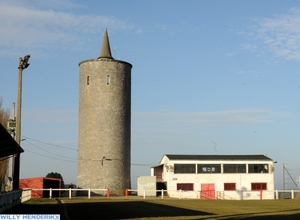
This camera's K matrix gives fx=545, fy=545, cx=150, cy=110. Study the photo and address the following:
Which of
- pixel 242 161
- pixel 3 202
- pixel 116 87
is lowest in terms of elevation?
pixel 3 202

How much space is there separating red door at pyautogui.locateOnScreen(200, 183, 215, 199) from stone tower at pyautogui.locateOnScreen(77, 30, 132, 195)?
1083 cm

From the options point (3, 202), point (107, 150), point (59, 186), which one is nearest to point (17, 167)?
point (3, 202)

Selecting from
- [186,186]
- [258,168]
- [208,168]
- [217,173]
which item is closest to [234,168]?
[217,173]

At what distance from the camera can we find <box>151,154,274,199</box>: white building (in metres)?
59.6

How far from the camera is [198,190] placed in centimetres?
5938

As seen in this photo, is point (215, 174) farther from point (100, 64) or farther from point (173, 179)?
point (100, 64)

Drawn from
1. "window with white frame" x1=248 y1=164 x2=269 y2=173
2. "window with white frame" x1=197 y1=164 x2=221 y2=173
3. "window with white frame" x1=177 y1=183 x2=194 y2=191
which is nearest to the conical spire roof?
"window with white frame" x1=197 y1=164 x2=221 y2=173

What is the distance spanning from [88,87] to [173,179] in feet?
51.7

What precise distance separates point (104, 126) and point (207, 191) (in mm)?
14974

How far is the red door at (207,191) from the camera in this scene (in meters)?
56.5

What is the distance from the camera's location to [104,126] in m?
64.6

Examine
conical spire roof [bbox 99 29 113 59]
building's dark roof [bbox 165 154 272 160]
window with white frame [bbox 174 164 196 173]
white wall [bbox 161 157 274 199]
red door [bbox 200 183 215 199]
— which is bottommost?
red door [bbox 200 183 215 199]

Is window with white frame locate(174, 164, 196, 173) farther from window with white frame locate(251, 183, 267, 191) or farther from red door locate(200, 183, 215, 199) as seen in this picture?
window with white frame locate(251, 183, 267, 191)

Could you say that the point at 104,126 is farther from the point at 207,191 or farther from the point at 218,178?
the point at 207,191
